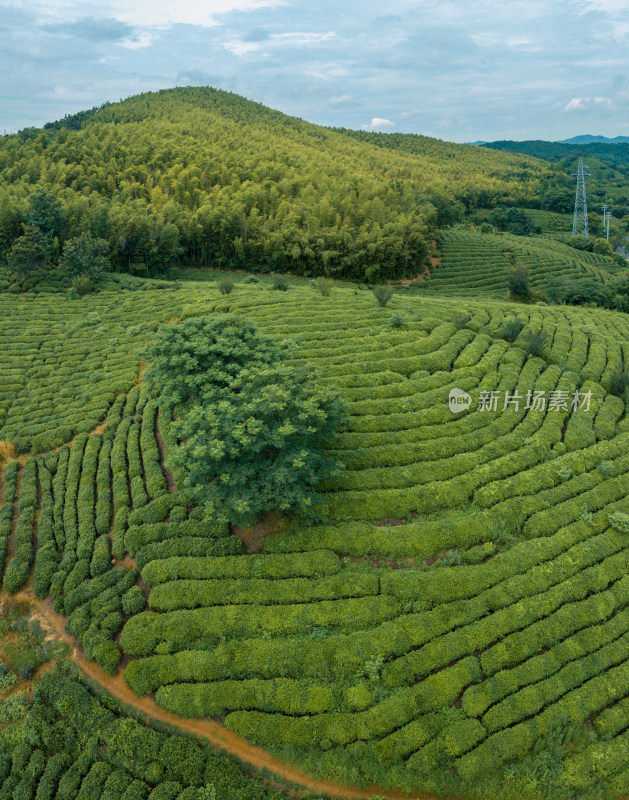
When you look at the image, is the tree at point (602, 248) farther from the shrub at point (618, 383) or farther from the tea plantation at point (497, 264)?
the shrub at point (618, 383)

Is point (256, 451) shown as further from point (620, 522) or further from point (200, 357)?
point (620, 522)

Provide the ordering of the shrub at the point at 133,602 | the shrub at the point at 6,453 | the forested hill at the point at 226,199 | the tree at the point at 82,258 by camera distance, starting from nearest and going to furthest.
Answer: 1. the shrub at the point at 133,602
2. the shrub at the point at 6,453
3. the tree at the point at 82,258
4. the forested hill at the point at 226,199

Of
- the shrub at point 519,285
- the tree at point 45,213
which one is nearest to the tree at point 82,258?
the tree at point 45,213

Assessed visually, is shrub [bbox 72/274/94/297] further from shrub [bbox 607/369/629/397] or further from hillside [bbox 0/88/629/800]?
shrub [bbox 607/369/629/397]

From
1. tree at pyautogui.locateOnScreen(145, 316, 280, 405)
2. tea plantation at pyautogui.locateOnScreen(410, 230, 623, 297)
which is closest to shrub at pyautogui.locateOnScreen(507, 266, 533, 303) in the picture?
tea plantation at pyautogui.locateOnScreen(410, 230, 623, 297)

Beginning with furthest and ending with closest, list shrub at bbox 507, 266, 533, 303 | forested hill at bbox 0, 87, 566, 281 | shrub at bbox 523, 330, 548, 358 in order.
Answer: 1. forested hill at bbox 0, 87, 566, 281
2. shrub at bbox 507, 266, 533, 303
3. shrub at bbox 523, 330, 548, 358

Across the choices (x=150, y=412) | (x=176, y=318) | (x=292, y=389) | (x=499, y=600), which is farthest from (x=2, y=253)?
(x=499, y=600)

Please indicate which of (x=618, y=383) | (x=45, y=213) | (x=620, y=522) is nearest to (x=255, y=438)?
(x=620, y=522)
